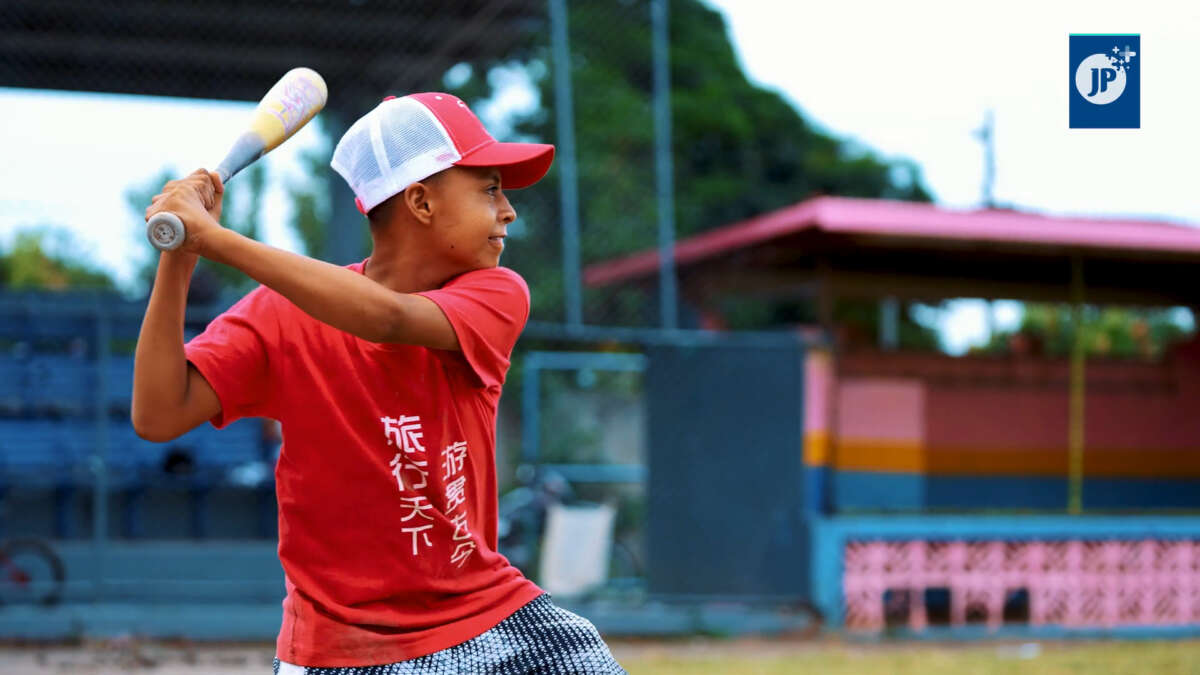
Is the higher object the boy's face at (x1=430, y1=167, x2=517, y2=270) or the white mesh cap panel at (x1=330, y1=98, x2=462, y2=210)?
the white mesh cap panel at (x1=330, y1=98, x2=462, y2=210)

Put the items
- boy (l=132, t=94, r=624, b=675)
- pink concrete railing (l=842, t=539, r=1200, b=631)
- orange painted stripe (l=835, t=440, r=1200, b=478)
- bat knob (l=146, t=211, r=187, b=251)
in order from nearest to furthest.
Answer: bat knob (l=146, t=211, r=187, b=251), boy (l=132, t=94, r=624, b=675), pink concrete railing (l=842, t=539, r=1200, b=631), orange painted stripe (l=835, t=440, r=1200, b=478)

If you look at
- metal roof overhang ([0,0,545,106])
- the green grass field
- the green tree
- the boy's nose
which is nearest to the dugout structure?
the green grass field

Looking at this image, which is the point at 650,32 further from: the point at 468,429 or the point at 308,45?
the point at 468,429

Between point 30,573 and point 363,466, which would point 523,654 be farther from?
point 30,573

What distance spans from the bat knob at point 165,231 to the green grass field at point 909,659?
5.98 meters

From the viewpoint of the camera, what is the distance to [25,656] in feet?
25.3

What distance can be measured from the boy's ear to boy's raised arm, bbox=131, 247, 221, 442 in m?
0.35

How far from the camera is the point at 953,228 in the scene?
9.78 m

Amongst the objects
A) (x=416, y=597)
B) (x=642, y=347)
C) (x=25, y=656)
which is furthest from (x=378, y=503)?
(x=642, y=347)

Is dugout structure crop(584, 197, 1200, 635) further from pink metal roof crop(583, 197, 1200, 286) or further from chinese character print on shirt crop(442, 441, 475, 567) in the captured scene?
chinese character print on shirt crop(442, 441, 475, 567)

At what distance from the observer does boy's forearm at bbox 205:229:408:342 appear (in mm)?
1980

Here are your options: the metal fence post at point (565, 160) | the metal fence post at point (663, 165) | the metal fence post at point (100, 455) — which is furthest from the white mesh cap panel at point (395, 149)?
the metal fence post at point (663, 165)

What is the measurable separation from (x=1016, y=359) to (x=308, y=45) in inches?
227

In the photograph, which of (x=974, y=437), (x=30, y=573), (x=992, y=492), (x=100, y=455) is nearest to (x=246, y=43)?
(x=100, y=455)
